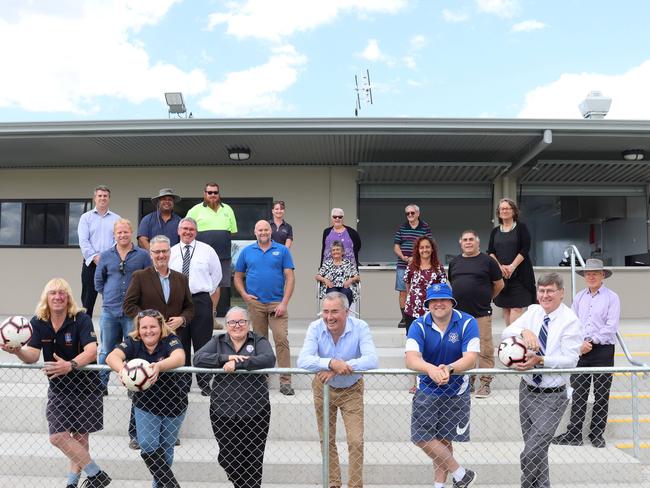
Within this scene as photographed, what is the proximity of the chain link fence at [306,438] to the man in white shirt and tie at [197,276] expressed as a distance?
592 millimetres

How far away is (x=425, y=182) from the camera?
32.3 feet

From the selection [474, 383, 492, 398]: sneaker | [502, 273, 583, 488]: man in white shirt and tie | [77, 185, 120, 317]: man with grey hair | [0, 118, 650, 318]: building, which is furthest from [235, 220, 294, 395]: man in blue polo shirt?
[0, 118, 650, 318]: building

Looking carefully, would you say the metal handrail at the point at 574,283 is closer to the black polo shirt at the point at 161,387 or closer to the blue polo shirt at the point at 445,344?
the blue polo shirt at the point at 445,344

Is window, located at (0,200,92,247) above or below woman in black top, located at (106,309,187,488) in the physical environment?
above

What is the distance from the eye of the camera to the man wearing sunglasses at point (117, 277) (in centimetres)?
517

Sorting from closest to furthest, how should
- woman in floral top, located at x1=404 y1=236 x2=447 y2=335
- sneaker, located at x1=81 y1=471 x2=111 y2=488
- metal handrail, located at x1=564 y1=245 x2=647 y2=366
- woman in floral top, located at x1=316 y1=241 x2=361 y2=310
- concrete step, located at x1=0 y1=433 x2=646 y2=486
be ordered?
sneaker, located at x1=81 y1=471 x2=111 y2=488 → concrete step, located at x1=0 y1=433 x2=646 y2=486 → metal handrail, located at x1=564 y1=245 x2=647 y2=366 → woman in floral top, located at x1=404 y1=236 x2=447 y2=335 → woman in floral top, located at x1=316 y1=241 x2=361 y2=310

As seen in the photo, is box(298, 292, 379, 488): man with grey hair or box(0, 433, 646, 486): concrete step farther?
box(0, 433, 646, 486): concrete step

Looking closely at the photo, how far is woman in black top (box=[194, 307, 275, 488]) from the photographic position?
12.8 ft

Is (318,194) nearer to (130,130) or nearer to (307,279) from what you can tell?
(307,279)

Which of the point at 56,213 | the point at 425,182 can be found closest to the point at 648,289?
the point at 425,182

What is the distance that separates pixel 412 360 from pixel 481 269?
2.06 meters

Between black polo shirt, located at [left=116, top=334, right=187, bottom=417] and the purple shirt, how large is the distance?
11.9 feet

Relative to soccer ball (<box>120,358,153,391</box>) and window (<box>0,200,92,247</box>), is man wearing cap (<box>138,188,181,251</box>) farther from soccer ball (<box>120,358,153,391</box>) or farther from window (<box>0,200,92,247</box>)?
window (<box>0,200,92,247</box>)

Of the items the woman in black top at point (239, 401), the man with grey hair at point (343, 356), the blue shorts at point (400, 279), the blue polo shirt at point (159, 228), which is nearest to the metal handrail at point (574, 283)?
the blue shorts at point (400, 279)
